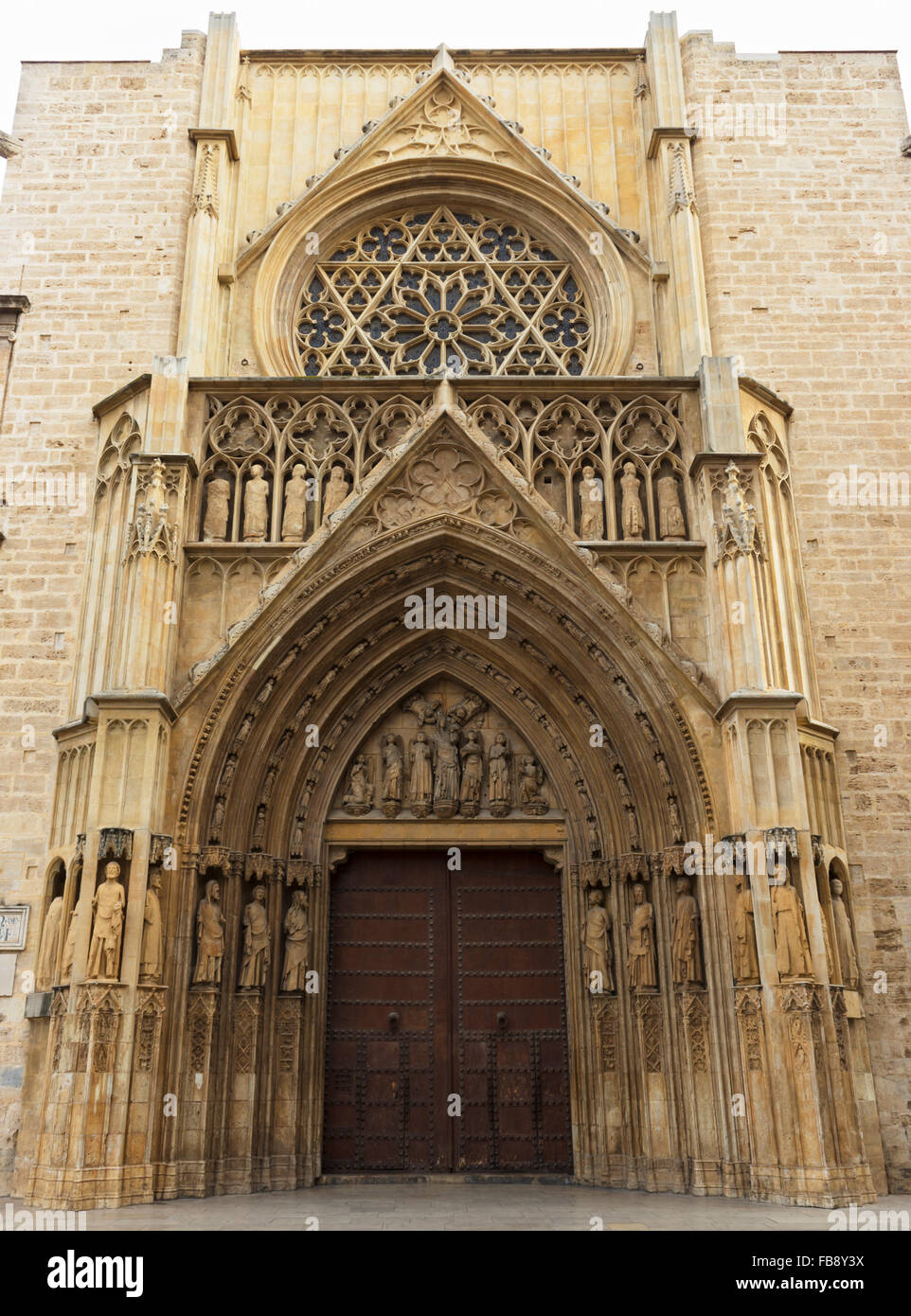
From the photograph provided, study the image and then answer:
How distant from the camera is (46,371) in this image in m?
14.0

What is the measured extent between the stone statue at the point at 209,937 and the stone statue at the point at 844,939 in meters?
5.92

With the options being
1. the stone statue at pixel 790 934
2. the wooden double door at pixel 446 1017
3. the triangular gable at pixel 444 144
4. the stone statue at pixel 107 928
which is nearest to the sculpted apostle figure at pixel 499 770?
the wooden double door at pixel 446 1017

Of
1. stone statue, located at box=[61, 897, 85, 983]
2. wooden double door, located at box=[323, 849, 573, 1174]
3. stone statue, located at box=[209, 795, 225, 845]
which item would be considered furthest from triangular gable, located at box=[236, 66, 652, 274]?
stone statue, located at box=[61, 897, 85, 983]

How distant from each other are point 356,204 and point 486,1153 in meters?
12.2

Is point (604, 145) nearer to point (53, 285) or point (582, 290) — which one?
point (582, 290)

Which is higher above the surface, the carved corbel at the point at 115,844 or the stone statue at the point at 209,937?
the carved corbel at the point at 115,844

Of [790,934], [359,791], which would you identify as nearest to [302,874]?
[359,791]

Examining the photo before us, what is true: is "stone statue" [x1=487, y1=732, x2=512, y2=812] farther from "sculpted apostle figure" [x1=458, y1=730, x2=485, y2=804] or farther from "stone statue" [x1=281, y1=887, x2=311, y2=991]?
"stone statue" [x1=281, y1=887, x2=311, y2=991]

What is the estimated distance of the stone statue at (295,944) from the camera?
38.8 ft

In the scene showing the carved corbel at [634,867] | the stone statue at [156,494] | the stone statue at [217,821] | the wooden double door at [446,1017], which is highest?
the stone statue at [156,494]

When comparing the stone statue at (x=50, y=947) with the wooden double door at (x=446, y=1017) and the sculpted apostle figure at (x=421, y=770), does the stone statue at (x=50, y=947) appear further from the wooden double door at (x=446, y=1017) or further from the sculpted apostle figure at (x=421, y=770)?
the sculpted apostle figure at (x=421, y=770)

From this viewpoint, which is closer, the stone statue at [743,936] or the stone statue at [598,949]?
the stone statue at [743,936]

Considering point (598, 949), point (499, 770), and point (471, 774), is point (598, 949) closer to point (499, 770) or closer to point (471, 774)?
point (499, 770)

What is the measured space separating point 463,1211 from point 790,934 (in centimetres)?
368
